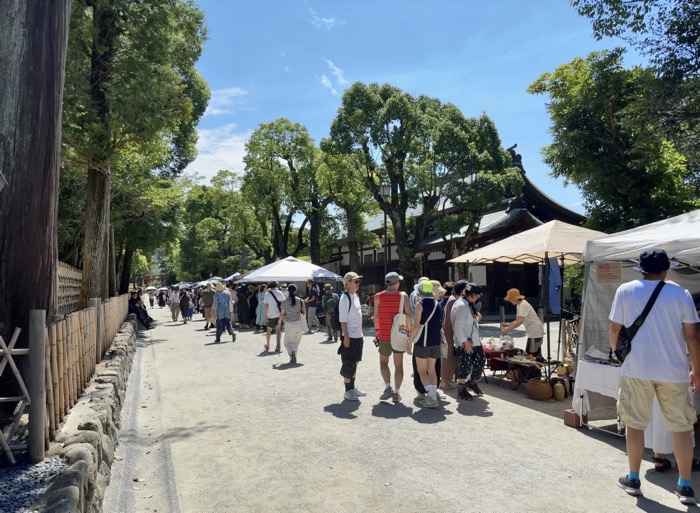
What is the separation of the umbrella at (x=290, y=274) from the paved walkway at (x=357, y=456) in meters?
9.57

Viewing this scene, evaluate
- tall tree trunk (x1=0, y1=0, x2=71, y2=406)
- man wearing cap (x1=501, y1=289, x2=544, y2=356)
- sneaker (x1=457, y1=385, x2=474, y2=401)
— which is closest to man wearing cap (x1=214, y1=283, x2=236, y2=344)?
man wearing cap (x1=501, y1=289, x2=544, y2=356)

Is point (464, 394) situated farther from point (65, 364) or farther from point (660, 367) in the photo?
point (65, 364)

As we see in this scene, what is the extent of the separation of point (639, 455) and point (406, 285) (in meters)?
17.7

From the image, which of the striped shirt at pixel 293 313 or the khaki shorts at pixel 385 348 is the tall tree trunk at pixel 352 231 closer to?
the striped shirt at pixel 293 313

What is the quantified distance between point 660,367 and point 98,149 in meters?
11.0

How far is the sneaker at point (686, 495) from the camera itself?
12.3 feet

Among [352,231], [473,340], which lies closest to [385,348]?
[473,340]

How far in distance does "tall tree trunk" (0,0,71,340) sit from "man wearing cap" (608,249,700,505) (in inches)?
214

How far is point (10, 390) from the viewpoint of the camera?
4754mm

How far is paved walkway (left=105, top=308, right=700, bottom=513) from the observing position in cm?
395

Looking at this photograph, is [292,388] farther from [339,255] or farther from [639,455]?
[339,255]

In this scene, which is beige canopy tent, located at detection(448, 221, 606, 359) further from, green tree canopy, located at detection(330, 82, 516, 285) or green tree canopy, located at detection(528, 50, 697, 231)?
green tree canopy, located at detection(330, 82, 516, 285)

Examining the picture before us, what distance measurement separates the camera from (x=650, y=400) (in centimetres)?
392

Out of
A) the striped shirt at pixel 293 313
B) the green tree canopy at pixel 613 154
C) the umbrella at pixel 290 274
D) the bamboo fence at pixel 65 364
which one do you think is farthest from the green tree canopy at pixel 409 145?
the bamboo fence at pixel 65 364
